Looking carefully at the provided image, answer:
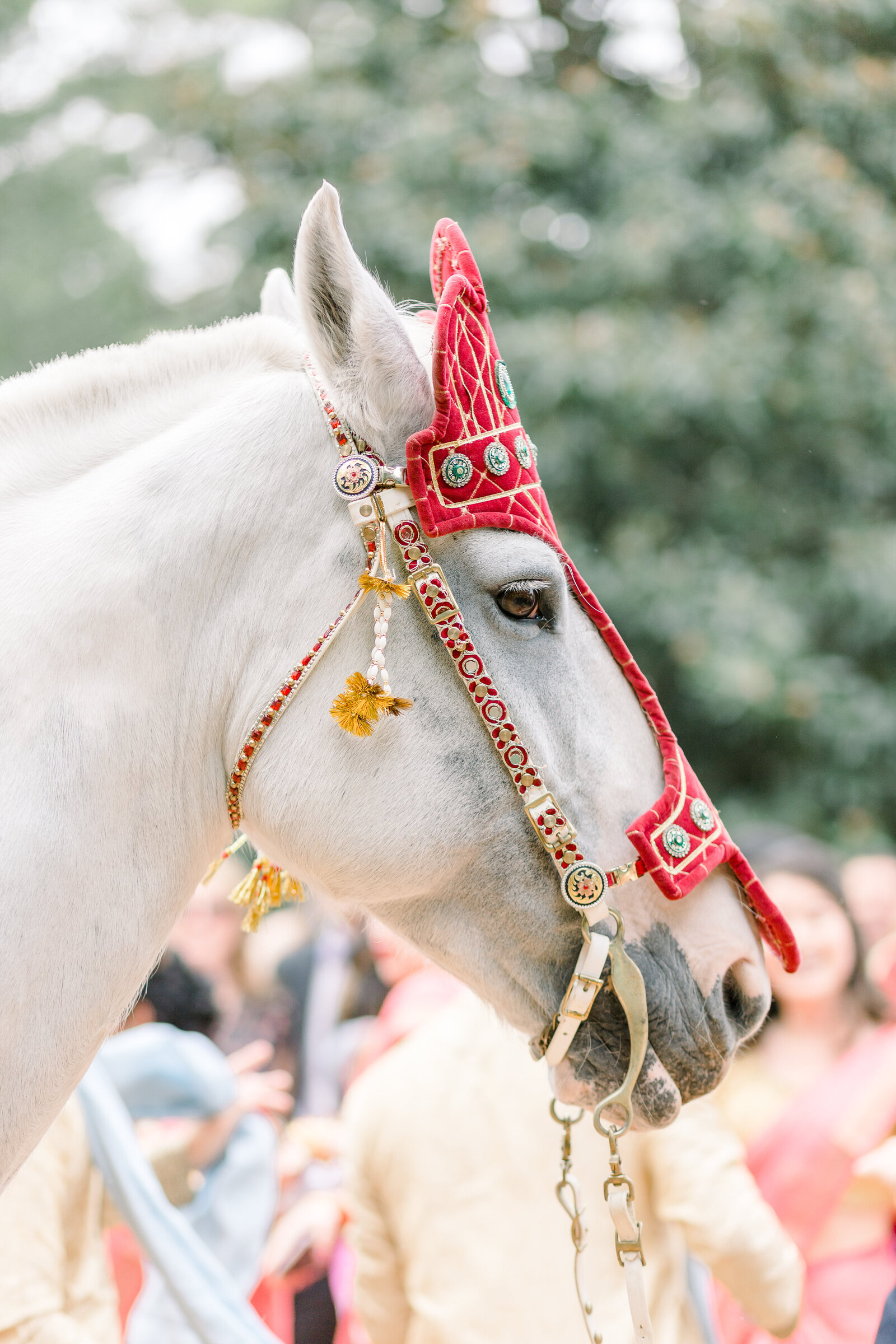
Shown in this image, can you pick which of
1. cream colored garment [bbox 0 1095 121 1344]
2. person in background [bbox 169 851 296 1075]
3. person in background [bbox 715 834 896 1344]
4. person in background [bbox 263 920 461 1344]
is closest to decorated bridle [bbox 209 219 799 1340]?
person in background [bbox 715 834 896 1344]

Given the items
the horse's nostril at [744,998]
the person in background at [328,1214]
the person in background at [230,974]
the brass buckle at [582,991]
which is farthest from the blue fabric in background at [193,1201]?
the person in background at [230,974]

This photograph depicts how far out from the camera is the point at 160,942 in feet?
4.86

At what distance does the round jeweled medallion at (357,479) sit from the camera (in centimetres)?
149

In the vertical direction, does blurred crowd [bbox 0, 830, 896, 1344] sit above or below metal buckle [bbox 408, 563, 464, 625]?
below

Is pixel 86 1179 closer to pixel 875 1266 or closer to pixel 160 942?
pixel 160 942

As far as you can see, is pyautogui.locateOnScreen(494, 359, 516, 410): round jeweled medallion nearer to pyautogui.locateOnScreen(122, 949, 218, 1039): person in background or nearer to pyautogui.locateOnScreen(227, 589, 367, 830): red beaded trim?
pyautogui.locateOnScreen(227, 589, 367, 830): red beaded trim

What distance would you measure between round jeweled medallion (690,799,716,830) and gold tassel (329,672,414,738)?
1.53ft

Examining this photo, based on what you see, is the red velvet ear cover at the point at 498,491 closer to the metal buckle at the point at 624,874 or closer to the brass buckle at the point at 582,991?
the metal buckle at the point at 624,874

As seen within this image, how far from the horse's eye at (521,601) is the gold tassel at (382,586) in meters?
0.15

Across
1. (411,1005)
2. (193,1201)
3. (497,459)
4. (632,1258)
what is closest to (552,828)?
(497,459)

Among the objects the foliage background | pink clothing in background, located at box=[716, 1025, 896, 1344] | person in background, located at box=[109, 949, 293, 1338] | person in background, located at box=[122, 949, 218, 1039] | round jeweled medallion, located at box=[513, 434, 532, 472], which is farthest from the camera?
the foliage background

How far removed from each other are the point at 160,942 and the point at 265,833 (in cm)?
20

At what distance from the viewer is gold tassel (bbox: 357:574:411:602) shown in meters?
1.44

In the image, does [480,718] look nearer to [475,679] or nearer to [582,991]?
[475,679]
